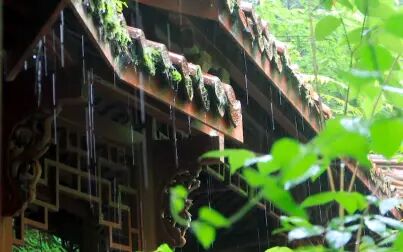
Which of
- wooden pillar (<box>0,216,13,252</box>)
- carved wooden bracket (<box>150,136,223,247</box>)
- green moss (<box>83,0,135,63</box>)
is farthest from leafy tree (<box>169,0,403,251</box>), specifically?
carved wooden bracket (<box>150,136,223,247</box>)

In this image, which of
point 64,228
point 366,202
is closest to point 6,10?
point 366,202

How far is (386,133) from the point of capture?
87 cm

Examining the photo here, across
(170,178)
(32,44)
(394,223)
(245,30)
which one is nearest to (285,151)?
(394,223)

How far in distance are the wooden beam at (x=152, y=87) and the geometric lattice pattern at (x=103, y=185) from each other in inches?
35.1

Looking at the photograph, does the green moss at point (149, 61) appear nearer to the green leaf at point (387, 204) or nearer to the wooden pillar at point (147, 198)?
the wooden pillar at point (147, 198)

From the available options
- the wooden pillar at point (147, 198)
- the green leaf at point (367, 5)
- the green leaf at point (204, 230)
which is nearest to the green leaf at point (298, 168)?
the green leaf at point (204, 230)

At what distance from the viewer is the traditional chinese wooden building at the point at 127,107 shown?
2752mm

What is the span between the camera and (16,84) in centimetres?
296

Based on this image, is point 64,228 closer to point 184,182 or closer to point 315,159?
point 184,182

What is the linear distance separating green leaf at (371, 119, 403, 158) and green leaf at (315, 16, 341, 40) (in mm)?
396

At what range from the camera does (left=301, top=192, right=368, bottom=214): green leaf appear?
37.4 inches

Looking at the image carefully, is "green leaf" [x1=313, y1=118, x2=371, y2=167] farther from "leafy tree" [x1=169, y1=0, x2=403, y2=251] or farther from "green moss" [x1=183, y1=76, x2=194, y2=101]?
"green moss" [x1=183, y1=76, x2=194, y2=101]

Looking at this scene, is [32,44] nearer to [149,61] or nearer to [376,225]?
[149,61]

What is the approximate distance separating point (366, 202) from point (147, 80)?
1.95m
